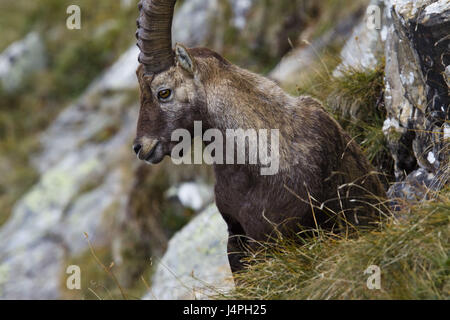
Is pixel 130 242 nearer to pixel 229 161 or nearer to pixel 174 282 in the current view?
pixel 174 282

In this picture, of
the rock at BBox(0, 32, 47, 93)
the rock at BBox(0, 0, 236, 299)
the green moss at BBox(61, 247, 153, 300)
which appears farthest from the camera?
the rock at BBox(0, 32, 47, 93)

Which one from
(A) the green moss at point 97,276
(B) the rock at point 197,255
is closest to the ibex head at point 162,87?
(B) the rock at point 197,255

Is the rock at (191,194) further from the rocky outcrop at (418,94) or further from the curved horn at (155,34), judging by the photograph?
the curved horn at (155,34)

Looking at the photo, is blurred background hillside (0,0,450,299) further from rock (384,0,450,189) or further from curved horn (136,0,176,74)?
curved horn (136,0,176,74)

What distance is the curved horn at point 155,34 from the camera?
577 centimetres

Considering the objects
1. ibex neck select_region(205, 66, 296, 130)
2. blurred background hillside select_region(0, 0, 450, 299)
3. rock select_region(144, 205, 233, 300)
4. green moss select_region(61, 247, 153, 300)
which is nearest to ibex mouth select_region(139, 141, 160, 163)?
ibex neck select_region(205, 66, 296, 130)

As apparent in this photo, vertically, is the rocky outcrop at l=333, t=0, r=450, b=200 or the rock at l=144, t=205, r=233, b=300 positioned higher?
the rocky outcrop at l=333, t=0, r=450, b=200

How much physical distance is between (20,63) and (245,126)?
17.2 metres

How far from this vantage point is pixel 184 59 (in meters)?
5.86

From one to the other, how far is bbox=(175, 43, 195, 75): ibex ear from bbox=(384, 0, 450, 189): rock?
2099 millimetres

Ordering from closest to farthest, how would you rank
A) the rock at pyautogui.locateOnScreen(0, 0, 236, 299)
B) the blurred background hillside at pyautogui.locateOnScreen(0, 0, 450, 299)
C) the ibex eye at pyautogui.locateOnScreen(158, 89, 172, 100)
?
the ibex eye at pyautogui.locateOnScreen(158, 89, 172, 100), the blurred background hillside at pyautogui.locateOnScreen(0, 0, 450, 299), the rock at pyautogui.locateOnScreen(0, 0, 236, 299)

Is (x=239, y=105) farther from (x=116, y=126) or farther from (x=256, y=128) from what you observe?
(x=116, y=126)

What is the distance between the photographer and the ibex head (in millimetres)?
5820

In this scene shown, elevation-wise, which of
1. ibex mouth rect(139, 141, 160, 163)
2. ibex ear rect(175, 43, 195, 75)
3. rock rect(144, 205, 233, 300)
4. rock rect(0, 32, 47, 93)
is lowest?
rock rect(144, 205, 233, 300)
